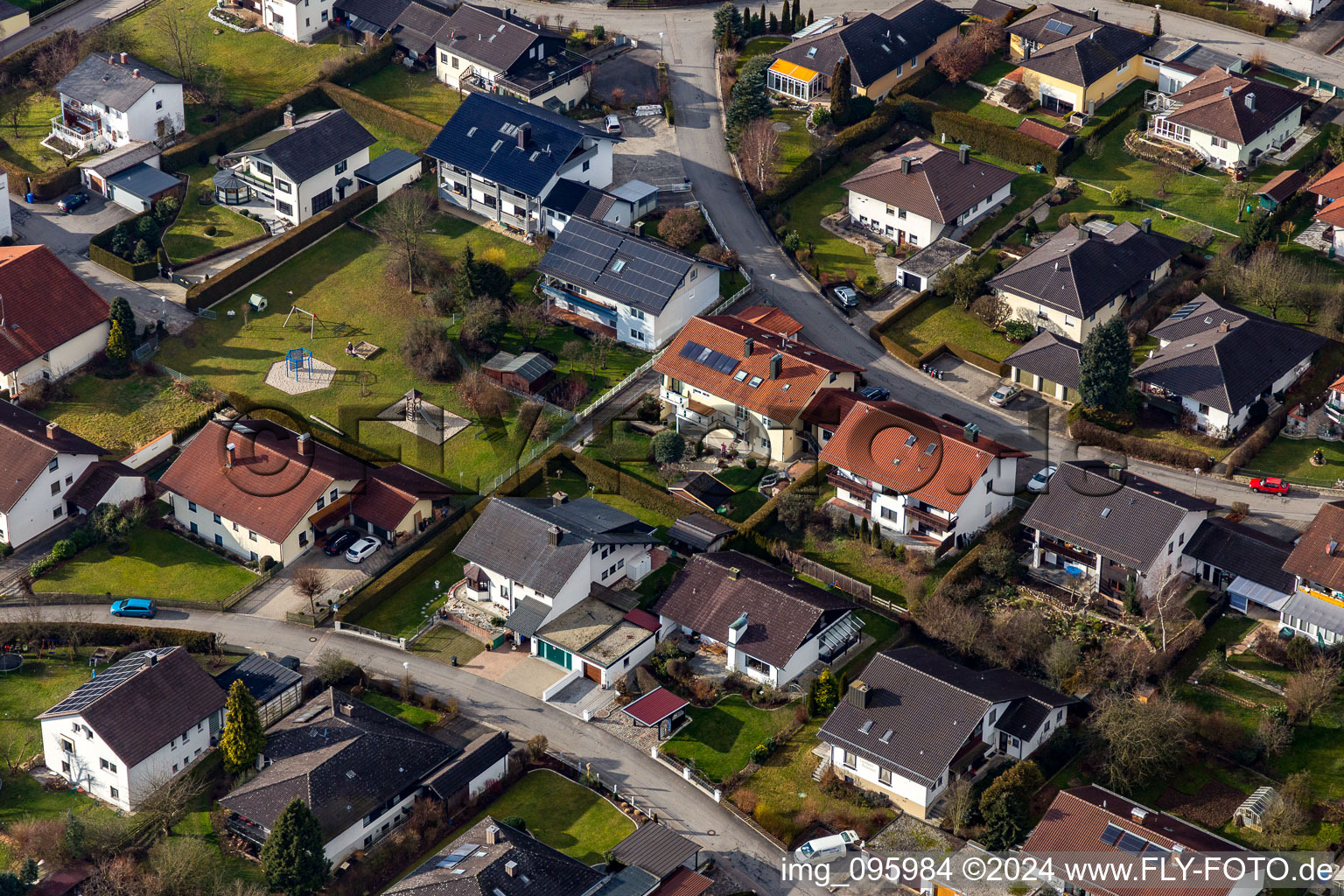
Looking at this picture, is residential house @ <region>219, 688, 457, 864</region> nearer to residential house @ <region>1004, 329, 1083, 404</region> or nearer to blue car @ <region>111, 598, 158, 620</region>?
blue car @ <region>111, 598, 158, 620</region>

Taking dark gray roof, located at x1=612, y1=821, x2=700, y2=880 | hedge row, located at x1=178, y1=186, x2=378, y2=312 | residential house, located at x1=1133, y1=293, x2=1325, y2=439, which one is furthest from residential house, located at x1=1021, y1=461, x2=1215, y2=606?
hedge row, located at x1=178, y1=186, x2=378, y2=312

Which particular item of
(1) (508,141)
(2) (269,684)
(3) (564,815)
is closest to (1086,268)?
(1) (508,141)

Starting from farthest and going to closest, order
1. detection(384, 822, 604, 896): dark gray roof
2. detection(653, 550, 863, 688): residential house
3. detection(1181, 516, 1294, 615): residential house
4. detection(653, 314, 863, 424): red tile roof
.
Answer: detection(653, 314, 863, 424): red tile roof
detection(1181, 516, 1294, 615): residential house
detection(653, 550, 863, 688): residential house
detection(384, 822, 604, 896): dark gray roof

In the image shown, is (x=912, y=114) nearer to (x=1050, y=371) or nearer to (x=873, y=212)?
(x=873, y=212)

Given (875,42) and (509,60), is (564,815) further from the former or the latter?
(875,42)

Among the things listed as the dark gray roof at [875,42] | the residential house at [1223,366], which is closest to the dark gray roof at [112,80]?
the dark gray roof at [875,42]

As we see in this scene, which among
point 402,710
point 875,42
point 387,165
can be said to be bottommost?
point 402,710

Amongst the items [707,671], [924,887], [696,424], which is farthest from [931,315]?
[924,887]
